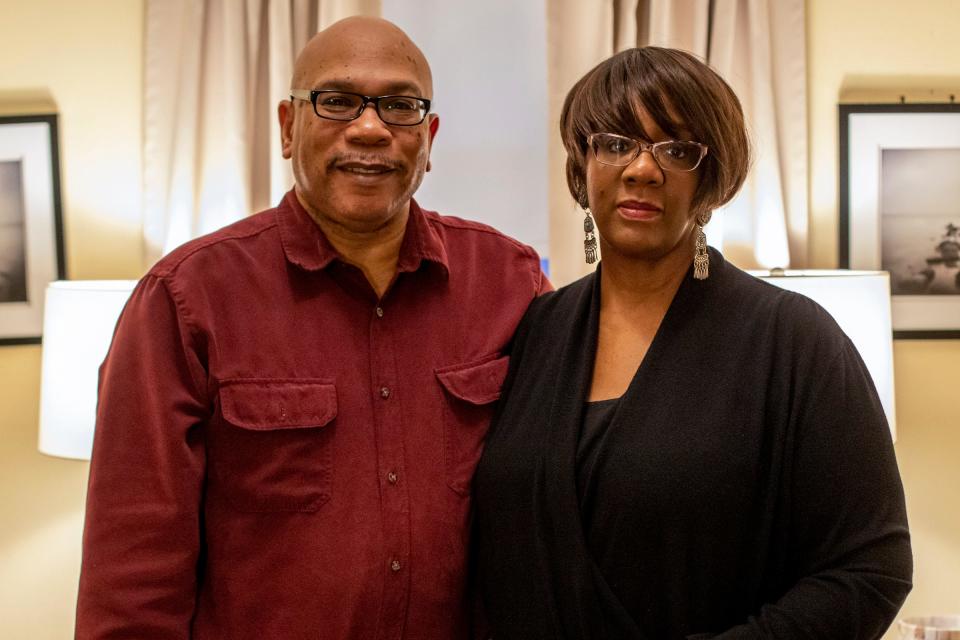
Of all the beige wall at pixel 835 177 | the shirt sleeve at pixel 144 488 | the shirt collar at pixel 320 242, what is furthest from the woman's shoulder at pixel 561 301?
the beige wall at pixel 835 177

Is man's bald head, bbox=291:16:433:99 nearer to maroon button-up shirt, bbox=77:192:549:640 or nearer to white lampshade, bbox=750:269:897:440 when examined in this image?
maroon button-up shirt, bbox=77:192:549:640

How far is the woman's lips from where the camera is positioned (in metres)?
1.45

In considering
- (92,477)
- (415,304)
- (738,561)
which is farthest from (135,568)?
(738,561)

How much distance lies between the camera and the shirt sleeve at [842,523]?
129 cm

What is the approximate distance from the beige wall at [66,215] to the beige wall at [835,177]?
1.68 metres

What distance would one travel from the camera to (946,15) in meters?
2.57

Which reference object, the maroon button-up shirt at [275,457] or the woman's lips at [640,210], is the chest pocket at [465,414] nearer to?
the maroon button-up shirt at [275,457]

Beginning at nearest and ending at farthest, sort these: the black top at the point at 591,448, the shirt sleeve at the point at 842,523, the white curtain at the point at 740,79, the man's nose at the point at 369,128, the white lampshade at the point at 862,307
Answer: the shirt sleeve at the point at 842,523, the black top at the point at 591,448, the man's nose at the point at 369,128, the white lampshade at the point at 862,307, the white curtain at the point at 740,79

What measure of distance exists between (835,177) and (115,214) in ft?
5.83

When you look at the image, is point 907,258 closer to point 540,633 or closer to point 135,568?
point 540,633

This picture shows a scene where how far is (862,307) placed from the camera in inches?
86.6

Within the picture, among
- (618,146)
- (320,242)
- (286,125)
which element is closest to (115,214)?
(286,125)

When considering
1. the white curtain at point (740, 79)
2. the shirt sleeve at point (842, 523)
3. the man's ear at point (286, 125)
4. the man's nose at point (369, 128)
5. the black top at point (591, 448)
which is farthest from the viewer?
the white curtain at point (740, 79)

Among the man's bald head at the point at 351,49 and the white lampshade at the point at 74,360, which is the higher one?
the man's bald head at the point at 351,49
